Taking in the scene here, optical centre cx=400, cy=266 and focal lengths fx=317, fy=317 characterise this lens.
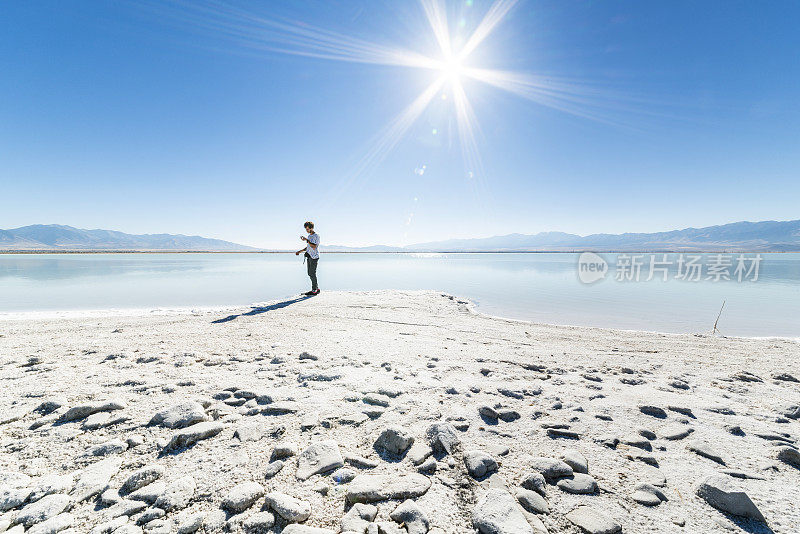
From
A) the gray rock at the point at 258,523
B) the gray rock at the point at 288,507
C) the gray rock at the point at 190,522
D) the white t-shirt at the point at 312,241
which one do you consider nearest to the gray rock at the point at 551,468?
the gray rock at the point at 288,507

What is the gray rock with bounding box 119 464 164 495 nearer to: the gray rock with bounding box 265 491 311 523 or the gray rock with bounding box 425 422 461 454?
the gray rock with bounding box 265 491 311 523

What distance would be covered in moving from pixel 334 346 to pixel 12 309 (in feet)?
45.6

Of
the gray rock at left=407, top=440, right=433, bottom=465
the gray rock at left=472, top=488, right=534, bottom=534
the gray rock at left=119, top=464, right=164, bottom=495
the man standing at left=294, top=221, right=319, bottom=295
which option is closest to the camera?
the gray rock at left=472, top=488, right=534, bottom=534

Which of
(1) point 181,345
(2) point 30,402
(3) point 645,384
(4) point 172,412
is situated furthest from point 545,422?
(1) point 181,345

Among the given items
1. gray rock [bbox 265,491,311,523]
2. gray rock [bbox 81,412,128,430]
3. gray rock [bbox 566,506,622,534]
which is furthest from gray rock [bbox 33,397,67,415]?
gray rock [bbox 566,506,622,534]

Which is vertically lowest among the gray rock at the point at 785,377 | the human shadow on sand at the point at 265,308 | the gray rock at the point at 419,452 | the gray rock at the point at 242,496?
the gray rock at the point at 785,377

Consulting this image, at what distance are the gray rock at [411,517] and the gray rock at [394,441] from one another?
0.66m

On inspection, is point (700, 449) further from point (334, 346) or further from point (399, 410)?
point (334, 346)

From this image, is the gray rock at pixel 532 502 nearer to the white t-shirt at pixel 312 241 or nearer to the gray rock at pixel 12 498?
the gray rock at pixel 12 498

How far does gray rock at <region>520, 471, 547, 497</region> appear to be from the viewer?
2.52 metres

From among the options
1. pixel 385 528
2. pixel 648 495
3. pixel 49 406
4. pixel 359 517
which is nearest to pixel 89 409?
pixel 49 406

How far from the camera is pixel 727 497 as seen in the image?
91.7 inches

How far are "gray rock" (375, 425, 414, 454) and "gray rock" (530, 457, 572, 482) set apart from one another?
1133 mm

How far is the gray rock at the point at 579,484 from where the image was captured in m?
2.51
